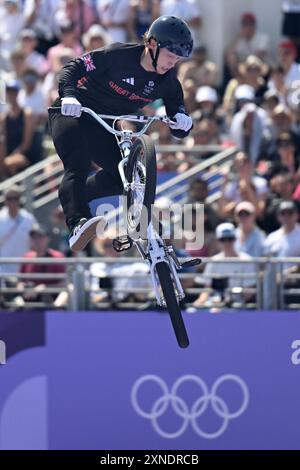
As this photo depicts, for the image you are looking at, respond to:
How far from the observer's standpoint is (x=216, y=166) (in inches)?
685

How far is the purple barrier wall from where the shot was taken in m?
14.1

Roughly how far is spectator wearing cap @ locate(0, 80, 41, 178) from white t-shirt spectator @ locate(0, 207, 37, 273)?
1.26m

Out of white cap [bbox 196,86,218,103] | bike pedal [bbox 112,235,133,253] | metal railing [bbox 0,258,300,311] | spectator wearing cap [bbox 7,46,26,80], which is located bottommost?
metal railing [bbox 0,258,300,311]

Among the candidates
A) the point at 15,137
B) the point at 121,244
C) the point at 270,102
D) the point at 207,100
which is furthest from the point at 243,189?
the point at 121,244

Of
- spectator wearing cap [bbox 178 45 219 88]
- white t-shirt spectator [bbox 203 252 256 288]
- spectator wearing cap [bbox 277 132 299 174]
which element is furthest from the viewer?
spectator wearing cap [bbox 178 45 219 88]

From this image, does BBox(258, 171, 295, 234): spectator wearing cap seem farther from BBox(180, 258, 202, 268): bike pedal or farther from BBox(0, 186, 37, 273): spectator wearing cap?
BBox(180, 258, 202, 268): bike pedal

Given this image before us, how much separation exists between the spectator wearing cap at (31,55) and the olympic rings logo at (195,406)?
6371mm

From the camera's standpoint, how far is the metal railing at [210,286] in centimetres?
1430

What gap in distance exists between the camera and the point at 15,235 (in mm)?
16500

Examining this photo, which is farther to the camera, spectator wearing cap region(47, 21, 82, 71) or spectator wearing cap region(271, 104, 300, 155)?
spectator wearing cap region(47, 21, 82, 71)

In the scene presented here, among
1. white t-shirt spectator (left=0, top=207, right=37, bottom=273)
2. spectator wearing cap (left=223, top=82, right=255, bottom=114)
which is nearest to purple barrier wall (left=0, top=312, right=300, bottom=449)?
white t-shirt spectator (left=0, top=207, right=37, bottom=273)

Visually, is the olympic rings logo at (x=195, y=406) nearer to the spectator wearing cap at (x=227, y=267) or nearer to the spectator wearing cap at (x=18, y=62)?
the spectator wearing cap at (x=227, y=267)

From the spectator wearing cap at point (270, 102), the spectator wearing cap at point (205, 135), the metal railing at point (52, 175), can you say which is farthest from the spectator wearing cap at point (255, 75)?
the metal railing at point (52, 175)
